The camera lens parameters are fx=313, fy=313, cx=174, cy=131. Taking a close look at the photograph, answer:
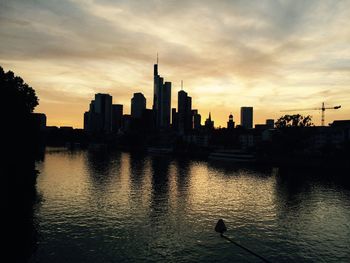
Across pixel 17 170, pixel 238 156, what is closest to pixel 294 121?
pixel 238 156

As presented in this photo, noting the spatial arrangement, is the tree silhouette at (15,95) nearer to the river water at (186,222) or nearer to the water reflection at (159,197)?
the river water at (186,222)

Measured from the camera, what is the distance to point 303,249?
1726 inches

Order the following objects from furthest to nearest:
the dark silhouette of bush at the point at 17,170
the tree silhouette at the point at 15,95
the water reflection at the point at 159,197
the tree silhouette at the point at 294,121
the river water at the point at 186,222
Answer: the tree silhouette at the point at 294,121
the tree silhouette at the point at 15,95
the water reflection at the point at 159,197
the dark silhouette of bush at the point at 17,170
the river water at the point at 186,222

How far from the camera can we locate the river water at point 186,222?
4147 cm

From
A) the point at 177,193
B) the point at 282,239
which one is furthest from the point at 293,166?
the point at 282,239

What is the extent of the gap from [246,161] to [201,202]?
116087 mm

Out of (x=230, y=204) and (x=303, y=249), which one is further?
(x=230, y=204)

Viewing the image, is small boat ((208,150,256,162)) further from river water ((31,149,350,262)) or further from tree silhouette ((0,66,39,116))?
tree silhouette ((0,66,39,116))

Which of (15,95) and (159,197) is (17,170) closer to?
(15,95)

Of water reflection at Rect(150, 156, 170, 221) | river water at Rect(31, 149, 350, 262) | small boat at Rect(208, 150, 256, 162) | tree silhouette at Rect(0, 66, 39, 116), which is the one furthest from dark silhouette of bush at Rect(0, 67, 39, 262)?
small boat at Rect(208, 150, 256, 162)

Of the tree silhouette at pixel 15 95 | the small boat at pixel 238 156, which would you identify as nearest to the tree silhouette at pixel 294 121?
the small boat at pixel 238 156

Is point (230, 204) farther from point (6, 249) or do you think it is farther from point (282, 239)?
point (6, 249)

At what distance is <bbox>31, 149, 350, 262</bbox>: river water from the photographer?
136 ft

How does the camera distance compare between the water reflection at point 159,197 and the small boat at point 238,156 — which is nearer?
the water reflection at point 159,197
